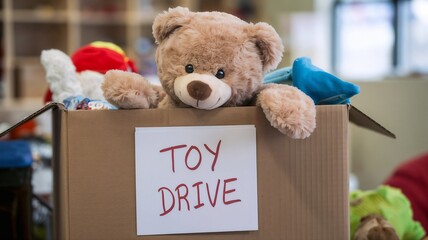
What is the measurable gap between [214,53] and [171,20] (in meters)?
0.08

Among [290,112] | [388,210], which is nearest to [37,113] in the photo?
[290,112]

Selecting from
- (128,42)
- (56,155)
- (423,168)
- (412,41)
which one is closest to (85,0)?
(128,42)

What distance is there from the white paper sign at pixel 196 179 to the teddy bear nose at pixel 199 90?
0.04 m

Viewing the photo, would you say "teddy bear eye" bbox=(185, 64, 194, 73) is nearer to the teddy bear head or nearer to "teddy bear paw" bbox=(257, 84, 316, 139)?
the teddy bear head

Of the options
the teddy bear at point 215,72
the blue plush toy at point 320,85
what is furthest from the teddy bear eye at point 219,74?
the blue plush toy at point 320,85

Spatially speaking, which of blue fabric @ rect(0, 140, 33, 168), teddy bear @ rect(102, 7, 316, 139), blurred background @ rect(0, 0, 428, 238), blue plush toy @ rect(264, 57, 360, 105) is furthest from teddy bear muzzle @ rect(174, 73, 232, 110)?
blurred background @ rect(0, 0, 428, 238)

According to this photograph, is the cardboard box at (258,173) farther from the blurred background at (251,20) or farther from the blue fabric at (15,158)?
the blurred background at (251,20)

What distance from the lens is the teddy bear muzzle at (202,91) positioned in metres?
0.76

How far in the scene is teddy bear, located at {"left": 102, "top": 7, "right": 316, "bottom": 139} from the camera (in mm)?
766

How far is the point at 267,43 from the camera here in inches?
32.3

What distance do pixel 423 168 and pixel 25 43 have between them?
10.9 feet

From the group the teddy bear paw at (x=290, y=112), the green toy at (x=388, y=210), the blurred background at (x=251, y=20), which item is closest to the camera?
the teddy bear paw at (x=290, y=112)

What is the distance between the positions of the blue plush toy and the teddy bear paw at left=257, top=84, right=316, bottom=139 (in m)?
0.07

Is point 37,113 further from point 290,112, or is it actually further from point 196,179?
point 290,112
